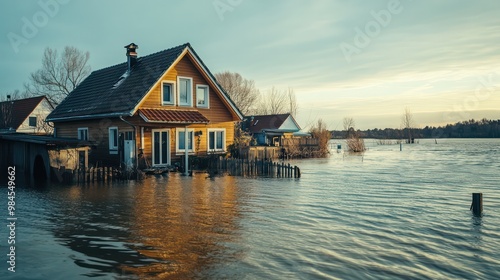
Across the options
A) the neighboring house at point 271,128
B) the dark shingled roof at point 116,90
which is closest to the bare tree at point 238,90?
the neighboring house at point 271,128

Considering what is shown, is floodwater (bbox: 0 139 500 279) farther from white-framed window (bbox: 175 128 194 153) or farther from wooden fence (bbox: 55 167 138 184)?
white-framed window (bbox: 175 128 194 153)

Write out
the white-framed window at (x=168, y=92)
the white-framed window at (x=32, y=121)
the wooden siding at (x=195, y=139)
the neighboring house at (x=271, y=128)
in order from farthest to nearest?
the neighboring house at (x=271, y=128), the white-framed window at (x=32, y=121), the white-framed window at (x=168, y=92), the wooden siding at (x=195, y=139)

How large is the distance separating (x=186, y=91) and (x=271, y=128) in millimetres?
34278

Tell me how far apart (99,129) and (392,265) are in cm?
2214

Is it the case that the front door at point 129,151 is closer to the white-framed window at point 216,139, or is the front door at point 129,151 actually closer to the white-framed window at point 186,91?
the white-framed window at point 186,91

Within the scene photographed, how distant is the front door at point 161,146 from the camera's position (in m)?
24.9

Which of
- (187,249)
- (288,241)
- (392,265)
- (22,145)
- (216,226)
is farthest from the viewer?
(22,145)

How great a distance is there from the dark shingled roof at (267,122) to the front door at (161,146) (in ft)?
113

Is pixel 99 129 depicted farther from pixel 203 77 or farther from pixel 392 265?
pixel 392 265

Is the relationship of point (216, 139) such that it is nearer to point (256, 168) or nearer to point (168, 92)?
point (256, 168)

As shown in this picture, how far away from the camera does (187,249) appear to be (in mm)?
8609

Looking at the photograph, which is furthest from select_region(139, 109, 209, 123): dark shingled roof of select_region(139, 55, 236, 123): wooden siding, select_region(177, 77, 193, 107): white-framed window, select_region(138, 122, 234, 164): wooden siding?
select_region(138, 122, 234, 164): wooden siding

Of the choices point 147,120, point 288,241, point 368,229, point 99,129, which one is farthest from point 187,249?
point 99,129

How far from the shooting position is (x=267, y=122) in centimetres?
6175
